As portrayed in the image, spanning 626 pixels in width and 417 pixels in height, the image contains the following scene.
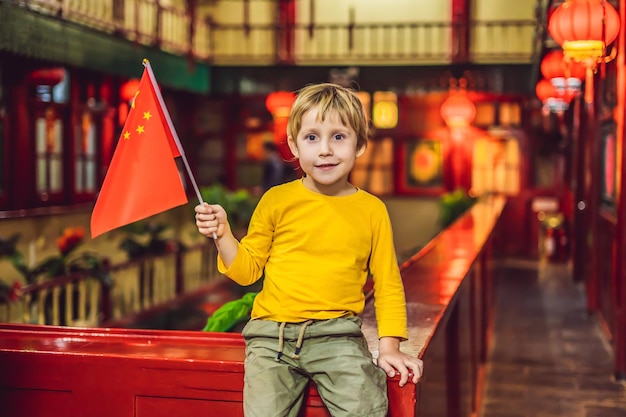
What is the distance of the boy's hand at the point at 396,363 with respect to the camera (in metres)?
2.22

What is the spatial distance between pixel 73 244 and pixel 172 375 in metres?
6.18

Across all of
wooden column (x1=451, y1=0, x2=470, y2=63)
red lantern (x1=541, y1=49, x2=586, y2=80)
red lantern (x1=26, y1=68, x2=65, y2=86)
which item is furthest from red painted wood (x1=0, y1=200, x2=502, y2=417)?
wooden column (x1=451, y1=0, x2=470, y2=63)

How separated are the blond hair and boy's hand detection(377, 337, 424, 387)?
21.9 inches

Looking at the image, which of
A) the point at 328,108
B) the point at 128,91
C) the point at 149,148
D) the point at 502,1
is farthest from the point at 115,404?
the point at 502,1

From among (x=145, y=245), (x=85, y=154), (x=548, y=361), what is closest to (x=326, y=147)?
(x=548, y=361)

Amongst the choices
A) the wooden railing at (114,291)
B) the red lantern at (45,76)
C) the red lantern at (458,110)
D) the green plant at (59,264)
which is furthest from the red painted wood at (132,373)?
the red lantern at (458,110)

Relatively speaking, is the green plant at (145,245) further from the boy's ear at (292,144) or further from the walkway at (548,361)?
the boy's ear at (292,144)

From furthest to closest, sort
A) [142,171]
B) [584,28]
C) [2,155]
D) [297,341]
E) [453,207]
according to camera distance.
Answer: [453,207], [2,155], [584,28], [142,171], [297,341]

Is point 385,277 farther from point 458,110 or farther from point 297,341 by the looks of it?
point 458,110

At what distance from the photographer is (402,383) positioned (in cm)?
222

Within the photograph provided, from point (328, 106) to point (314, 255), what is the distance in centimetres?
39

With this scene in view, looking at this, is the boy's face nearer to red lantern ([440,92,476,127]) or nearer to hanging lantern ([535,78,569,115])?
hanging lantern ([535,78,569,115])

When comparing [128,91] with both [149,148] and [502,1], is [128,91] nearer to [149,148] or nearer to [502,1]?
[502,1]

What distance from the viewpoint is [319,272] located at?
2.26 m
